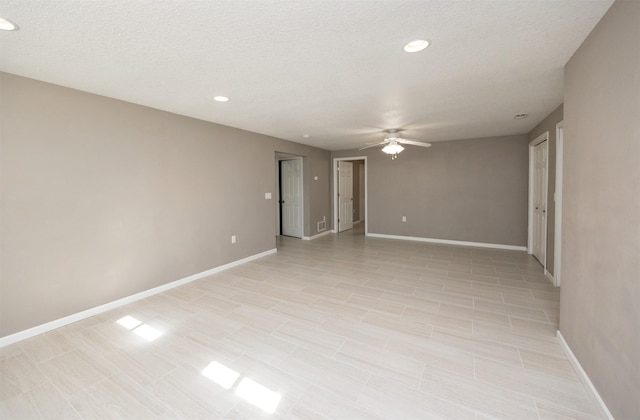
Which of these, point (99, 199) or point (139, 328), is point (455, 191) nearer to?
point (139, 328)

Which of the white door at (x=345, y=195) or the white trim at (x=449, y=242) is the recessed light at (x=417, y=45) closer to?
the white trim at (x=449, y=242)

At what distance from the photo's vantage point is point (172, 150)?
3.68m

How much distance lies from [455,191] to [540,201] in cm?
167

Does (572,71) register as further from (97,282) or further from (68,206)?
(97,282)

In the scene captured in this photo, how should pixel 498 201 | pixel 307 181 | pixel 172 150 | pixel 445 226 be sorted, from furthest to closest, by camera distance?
pixel 307 181
pixel 445 226
pixel 498 201
pixel 172 150

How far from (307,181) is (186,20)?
17.1ft

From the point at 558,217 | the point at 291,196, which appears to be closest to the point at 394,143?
the point at 558,217

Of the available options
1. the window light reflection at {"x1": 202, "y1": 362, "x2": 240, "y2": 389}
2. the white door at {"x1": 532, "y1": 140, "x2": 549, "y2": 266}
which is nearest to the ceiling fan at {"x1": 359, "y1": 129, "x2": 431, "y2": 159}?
the white door at {"x1": 532, "y1": 140, "x2": 549, "y2": 266}

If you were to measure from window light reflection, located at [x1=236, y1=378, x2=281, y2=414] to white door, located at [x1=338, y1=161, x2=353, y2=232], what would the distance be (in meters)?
6.19

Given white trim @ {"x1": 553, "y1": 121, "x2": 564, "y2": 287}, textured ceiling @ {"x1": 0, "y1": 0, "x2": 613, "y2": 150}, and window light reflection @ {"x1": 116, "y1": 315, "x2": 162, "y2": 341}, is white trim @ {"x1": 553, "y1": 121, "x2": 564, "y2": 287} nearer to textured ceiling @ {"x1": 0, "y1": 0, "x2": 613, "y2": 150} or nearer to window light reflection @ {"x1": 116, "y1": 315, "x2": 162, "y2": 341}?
textured ceiling @ {"x1": 0, "y1": 0, "x2": 613, "y2": 150}

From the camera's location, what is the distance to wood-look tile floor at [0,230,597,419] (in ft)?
5.59

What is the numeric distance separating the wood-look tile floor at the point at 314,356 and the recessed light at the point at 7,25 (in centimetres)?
240

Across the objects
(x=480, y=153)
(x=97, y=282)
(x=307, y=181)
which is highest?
(x=480, y=153)

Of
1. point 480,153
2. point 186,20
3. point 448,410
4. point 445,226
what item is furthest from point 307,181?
point 448,410
